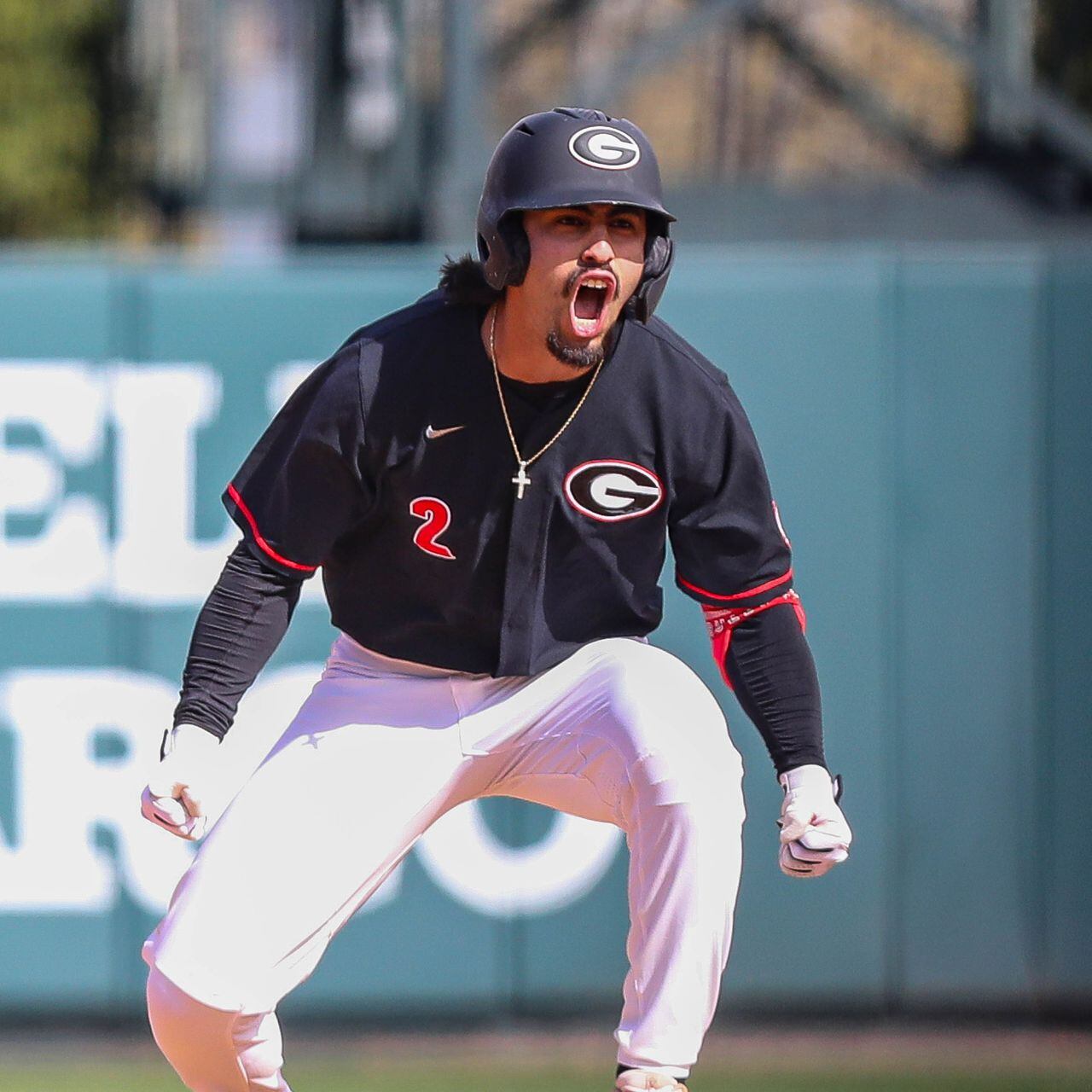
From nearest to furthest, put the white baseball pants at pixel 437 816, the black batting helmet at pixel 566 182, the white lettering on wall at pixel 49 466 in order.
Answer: the black batting helmet at pixel 566 182, the white baseball pants at pixel 437 816, the white lettering on wall at pixel 49 466

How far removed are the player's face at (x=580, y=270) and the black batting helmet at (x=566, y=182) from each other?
0.11 feet

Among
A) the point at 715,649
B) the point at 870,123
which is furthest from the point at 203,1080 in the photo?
the point at 870,123

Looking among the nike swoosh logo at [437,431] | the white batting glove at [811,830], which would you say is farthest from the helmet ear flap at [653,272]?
the white batting glove at [811,830]

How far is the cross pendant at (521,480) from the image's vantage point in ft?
10.6

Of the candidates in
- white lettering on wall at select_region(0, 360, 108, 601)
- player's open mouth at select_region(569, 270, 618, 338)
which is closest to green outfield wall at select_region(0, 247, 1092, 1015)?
white lettering on wall at select_region(0, 360, 108, 601)

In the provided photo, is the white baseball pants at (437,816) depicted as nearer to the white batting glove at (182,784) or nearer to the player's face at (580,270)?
the white batting glove at (182,784)

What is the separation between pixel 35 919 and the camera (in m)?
5.50

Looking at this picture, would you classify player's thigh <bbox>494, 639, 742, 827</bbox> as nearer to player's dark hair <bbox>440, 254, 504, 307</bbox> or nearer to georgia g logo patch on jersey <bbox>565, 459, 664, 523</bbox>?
georgia g logo patch on jersey <bbox>565, 459, 664, 523</bbox>

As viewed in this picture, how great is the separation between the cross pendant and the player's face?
0.21 m

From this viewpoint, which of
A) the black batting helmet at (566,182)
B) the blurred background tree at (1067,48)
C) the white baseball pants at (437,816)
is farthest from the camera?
the blurred background tree at (1067,48)

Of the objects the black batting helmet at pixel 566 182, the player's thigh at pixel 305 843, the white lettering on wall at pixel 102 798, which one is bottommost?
the white lettering on wall at pixel 102 798

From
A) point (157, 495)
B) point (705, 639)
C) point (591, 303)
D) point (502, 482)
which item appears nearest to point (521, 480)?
point (502, 482)

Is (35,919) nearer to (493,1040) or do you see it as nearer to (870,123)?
(493,1040)

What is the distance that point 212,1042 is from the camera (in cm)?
315
